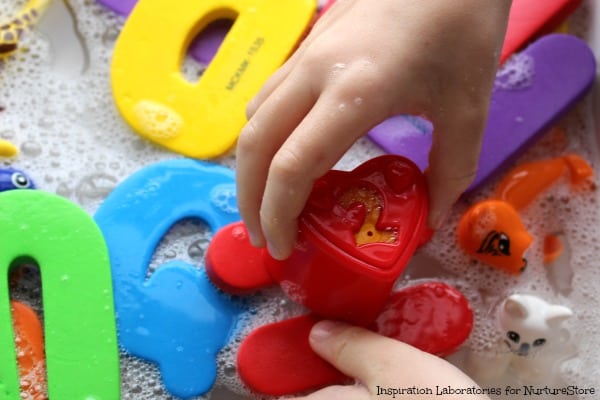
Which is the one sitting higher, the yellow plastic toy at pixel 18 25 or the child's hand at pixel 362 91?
the child's hand at pixel 362 91

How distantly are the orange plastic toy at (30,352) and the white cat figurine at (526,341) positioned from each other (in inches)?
18.9

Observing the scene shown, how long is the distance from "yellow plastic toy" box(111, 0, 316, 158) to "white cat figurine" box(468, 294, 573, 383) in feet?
1.27

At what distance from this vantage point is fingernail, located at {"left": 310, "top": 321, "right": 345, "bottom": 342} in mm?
735

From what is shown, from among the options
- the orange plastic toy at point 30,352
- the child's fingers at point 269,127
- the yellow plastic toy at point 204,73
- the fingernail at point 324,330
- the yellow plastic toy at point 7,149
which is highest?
the child's fingers at point 269,127

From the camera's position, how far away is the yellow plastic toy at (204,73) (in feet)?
2.88

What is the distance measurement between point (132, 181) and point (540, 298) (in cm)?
50

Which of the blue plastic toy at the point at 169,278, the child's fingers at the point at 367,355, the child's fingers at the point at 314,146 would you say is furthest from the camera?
the blue plastic toy at the point at 169,278

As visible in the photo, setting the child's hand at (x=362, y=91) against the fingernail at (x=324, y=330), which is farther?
the fingernail at (x=324, y=330)

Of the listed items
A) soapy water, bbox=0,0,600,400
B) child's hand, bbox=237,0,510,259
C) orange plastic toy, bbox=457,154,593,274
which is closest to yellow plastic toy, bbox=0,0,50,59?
soapy water, bbox=0,0,600,400

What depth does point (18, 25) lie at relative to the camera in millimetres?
943

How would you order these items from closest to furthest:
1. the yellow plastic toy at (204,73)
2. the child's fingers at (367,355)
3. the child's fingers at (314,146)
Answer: the child's fingers at (314,146) → the child's fingers at (367,355) → the yellow plastic toy at (204,73)

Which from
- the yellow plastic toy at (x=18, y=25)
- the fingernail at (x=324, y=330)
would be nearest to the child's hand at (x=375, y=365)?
the fingernail at (x=324, y=330)

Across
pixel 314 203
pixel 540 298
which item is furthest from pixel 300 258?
pixel 540 298

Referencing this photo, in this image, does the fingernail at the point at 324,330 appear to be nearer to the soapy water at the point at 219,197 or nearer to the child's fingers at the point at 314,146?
the soapy water at the point at 219,197
